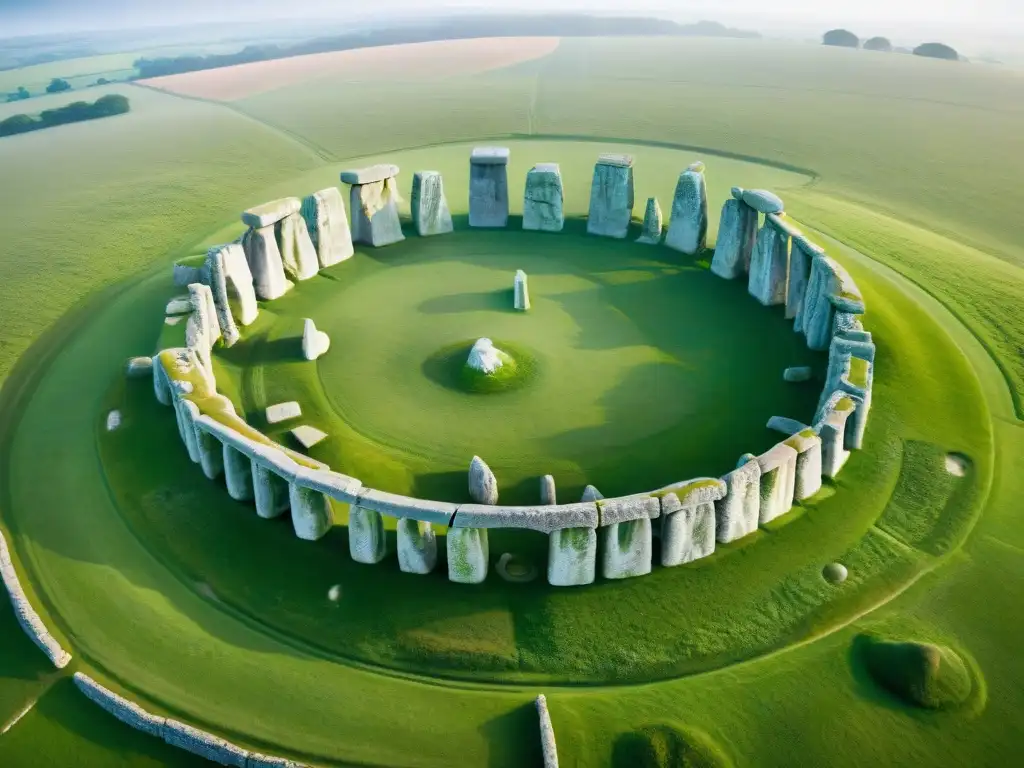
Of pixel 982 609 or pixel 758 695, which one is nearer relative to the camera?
pixel 758 695

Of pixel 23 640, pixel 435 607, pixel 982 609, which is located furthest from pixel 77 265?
pixel 982 609

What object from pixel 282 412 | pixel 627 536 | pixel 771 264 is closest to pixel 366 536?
pixel 627 536

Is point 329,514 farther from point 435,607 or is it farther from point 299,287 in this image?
point 299,287

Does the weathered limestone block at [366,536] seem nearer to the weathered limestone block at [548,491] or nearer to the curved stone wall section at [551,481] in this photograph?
the curved stone wall section at [551,481]

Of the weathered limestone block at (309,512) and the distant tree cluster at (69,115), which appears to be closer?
the weathered limestone block at (309,512)

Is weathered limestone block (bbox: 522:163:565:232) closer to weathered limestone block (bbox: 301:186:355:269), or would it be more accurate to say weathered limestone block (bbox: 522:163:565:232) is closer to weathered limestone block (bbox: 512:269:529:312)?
weathered limestone block (bbox: 512:269:529:312)

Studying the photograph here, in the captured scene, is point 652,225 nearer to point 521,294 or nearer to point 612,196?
point 612,196

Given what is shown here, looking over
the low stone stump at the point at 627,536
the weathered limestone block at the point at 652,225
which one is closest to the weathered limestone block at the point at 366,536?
the low stone stump at the point at 627,536
